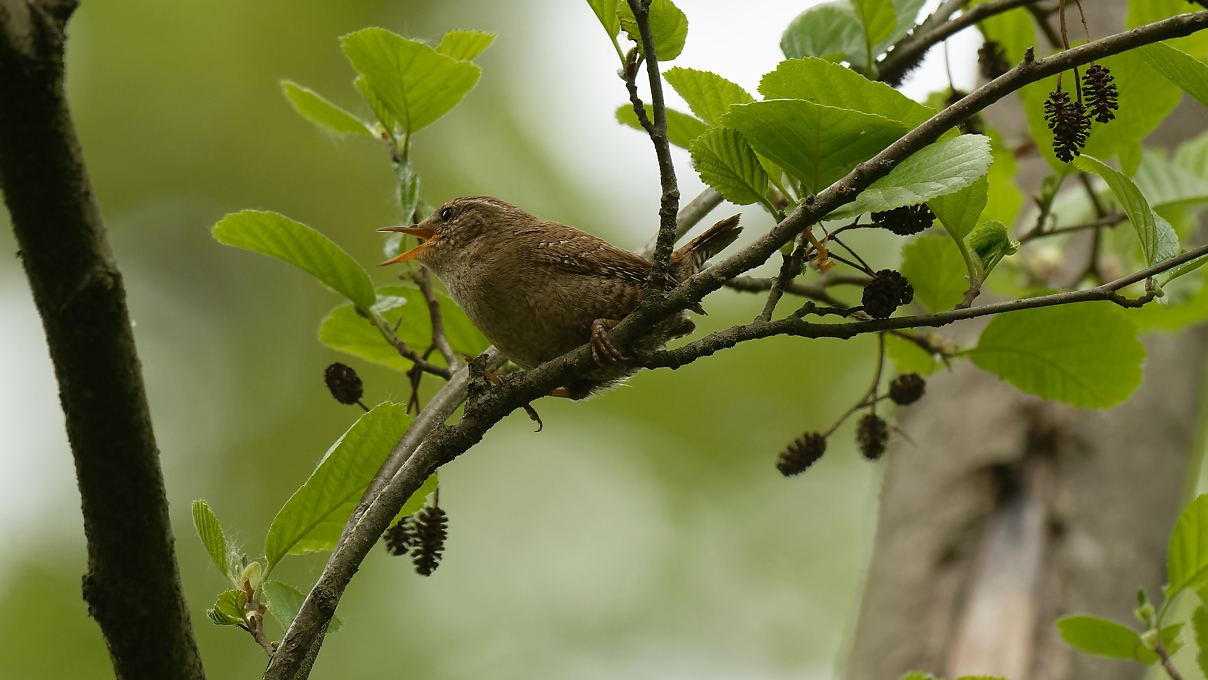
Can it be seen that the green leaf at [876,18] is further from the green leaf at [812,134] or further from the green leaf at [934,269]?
the green leaf at [812,134]

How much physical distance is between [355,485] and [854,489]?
334 inches

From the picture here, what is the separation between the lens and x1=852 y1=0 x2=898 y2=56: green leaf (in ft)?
7.30

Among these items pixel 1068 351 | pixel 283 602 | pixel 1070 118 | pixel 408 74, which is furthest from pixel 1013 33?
pixel 283 602

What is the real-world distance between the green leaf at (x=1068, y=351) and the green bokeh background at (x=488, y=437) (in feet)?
18.1

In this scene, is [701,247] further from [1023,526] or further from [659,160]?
[1023,526]

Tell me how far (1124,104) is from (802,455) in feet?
3.68

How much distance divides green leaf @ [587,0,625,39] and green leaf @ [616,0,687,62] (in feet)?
0.04

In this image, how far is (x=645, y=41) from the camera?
1320mm

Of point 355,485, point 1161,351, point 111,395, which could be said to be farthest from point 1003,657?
point 111,395

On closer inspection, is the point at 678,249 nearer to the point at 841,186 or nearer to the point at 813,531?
the point at 841,186

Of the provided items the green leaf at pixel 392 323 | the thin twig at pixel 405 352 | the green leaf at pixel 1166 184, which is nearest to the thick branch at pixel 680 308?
the thin twig at pixel 405 352

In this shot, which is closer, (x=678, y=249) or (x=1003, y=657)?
(x=678, y=249)

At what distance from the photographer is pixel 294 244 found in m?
2.02

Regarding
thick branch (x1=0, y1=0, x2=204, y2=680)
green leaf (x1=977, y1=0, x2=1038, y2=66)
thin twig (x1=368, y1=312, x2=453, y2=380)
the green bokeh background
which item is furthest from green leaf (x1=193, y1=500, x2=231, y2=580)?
the green bokeh background
